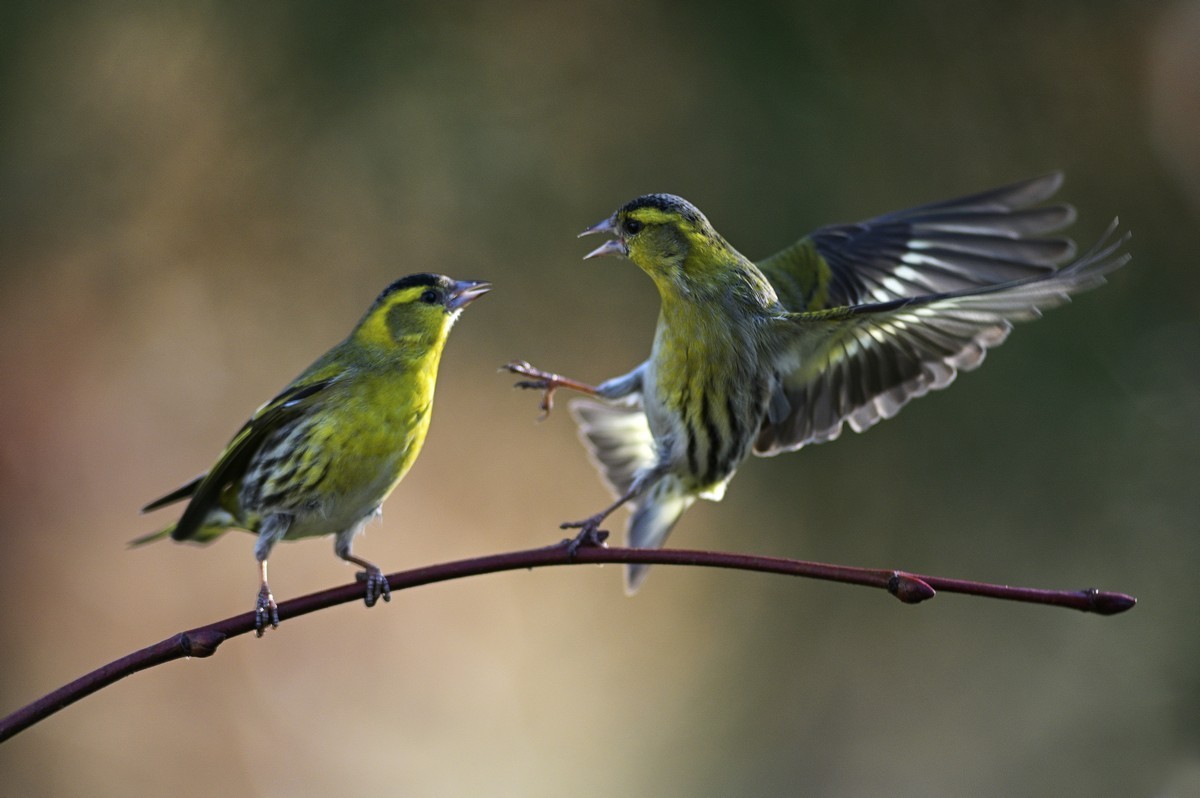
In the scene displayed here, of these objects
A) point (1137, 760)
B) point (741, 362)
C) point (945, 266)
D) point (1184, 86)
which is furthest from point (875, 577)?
point (1184, 86)

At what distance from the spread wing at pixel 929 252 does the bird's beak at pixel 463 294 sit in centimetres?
118

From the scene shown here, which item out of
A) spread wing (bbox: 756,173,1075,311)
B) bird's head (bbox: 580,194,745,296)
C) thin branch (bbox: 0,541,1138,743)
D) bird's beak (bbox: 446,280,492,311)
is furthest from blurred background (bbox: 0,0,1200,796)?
thin branch (bbox: 0,541,1138,743)

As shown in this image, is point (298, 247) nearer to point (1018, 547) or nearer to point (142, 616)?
point (142, 616)

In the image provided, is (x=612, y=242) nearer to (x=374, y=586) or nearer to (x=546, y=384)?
(x=546, y=384)

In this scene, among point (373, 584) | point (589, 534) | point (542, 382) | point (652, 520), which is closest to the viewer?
point (373, 584)

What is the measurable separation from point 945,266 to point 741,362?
4.58 ft

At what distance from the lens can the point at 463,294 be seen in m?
3.27

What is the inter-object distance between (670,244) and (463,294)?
23.7 inches

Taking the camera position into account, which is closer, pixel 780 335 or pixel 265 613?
pixel 265 613

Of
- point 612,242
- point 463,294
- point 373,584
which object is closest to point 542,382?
point 463,294

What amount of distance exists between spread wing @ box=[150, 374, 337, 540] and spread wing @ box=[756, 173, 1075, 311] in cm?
161

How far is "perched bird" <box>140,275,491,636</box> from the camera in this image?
3178mm

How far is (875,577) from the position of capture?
87.2 inches

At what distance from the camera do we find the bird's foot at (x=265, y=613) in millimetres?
2541
